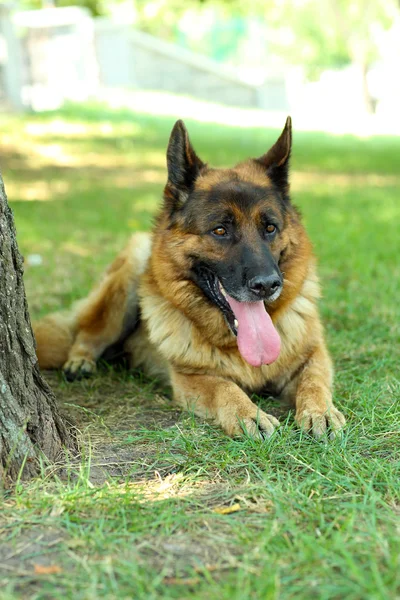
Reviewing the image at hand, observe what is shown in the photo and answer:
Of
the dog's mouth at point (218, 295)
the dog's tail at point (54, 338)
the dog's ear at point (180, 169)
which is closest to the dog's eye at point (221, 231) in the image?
the dog's mouth at point (218, 295)

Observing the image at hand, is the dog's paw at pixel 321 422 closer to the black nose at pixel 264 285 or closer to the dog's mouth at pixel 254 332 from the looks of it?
the dog's mouth at pixel 254 332

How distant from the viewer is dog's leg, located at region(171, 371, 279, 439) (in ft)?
11.3

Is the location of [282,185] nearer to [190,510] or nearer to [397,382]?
[397,382]

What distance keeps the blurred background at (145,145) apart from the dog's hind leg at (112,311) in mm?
1174

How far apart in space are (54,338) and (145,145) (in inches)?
487

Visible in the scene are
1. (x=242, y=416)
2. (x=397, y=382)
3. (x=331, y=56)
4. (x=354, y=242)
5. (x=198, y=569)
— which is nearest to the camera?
(x=198, y=569)

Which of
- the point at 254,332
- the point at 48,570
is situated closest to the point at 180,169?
the point at 254,332

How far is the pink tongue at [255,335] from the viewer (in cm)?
377

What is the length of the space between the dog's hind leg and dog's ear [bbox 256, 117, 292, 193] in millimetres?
1080

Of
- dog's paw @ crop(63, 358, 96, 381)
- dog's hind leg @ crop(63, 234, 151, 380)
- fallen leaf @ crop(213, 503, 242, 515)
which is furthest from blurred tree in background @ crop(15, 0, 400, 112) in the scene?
fallen leaf @ crop(213, 503, 242, 515)

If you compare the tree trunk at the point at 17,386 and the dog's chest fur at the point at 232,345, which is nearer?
the tree trunk at the point at 17,386

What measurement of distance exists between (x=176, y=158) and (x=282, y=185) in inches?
27.1

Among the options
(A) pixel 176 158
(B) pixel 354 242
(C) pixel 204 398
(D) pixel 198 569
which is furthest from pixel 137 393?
(B) pixel 354 242

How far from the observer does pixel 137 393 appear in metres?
4.41
